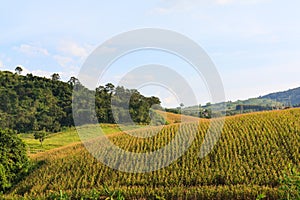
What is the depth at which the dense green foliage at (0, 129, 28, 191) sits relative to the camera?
14289 mm

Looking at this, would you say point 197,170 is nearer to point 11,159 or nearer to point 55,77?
point 11,159

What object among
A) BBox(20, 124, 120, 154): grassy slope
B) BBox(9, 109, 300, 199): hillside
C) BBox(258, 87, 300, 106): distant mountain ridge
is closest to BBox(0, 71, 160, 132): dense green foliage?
BBox(20, 124, 120, 154): grassy slope

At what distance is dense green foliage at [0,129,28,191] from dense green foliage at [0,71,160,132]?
1580 cm

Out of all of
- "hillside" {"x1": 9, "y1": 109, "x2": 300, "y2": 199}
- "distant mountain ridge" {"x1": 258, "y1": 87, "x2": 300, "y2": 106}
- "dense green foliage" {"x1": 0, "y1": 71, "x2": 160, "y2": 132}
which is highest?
"distant mountain ridge" {"x1": 258, "y1": 87, "x2": 300, "y2": 106}

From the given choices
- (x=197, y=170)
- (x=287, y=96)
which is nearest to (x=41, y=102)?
(x=197, y=170)

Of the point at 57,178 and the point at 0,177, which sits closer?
the point at 0,177

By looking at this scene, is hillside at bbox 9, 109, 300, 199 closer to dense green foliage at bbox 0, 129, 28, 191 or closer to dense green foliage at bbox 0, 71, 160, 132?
dense green foliage at bbox 0, 129, 28, 191

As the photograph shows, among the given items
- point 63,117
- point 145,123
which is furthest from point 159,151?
point 63,117

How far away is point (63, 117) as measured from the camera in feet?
144

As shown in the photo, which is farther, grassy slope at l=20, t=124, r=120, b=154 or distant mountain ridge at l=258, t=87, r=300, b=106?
distant mountain ridge at l=258, t=87, r=300, b=106

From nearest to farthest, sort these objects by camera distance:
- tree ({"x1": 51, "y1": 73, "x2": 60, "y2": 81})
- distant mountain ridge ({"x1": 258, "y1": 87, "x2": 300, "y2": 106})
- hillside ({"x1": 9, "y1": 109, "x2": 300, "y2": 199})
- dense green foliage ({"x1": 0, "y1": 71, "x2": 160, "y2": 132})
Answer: hillside ({"x1": 9, "y1": 109, "x2": 300, "y2": 199}), dense green foliage ({"x1": 0, "y1": 71, "x2": 160, "y2": 132}), tree ({"x1": 51, "y1": 73, "x2": 60, "y2": 81}), distant mountain ridge ({"x1": 258, "y1": 87, "x2": 300, "y2": 106})

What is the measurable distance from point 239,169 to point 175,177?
2.45 meters

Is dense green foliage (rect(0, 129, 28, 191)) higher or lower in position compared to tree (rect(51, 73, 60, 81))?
lower

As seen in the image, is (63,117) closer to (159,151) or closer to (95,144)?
(95,144)
